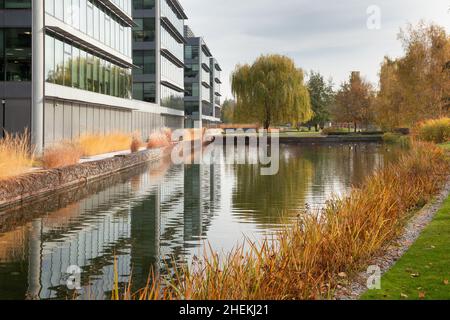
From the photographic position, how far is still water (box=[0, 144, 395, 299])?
9203 mm

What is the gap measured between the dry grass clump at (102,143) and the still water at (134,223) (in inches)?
244

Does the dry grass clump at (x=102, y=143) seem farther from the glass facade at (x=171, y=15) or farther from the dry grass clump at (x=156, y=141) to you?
the glass facade at (x=171, y=15)

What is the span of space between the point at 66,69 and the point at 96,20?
7402mm

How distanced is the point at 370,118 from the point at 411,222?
222 feet

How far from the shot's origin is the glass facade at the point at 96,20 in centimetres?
3294

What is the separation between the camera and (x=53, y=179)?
63.1 ft

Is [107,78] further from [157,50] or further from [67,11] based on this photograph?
[157,50]

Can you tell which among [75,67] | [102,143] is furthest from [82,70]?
[102,143]

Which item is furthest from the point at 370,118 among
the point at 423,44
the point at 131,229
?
the point at 131,229

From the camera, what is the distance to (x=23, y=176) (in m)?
17.4

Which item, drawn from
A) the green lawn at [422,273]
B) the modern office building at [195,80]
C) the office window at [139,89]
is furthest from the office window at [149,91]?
the green lawn at [422,273]

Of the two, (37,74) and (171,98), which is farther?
(171,98)

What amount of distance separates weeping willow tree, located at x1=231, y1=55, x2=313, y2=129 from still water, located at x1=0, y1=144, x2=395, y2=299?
37.6 m

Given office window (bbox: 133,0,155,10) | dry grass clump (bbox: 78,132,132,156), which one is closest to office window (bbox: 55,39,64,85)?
dry grass clump (bbox: 78,132,132,156)
